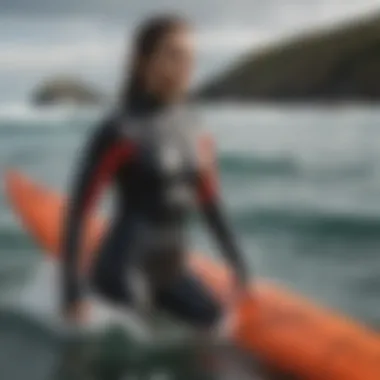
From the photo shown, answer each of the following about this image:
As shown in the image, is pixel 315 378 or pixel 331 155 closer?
pixel 315 378

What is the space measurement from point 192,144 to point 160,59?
0.09 meters

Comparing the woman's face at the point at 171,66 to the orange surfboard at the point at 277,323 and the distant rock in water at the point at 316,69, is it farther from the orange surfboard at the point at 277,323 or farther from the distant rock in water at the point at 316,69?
the orange surfboard at the point at 277,323

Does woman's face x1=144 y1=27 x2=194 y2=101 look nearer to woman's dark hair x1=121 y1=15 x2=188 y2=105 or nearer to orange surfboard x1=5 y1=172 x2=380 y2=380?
woman's dark hair x1=121 y1=15 x2=188 y2=105

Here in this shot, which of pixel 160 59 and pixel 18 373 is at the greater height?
pixel 160 59

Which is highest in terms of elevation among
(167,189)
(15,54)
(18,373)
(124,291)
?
(15,54)

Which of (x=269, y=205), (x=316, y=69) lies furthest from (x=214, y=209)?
(x=316, y=69)

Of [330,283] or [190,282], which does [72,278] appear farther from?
[330,283]

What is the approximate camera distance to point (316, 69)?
1066 millimetres

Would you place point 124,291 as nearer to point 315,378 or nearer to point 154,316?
point 154,316

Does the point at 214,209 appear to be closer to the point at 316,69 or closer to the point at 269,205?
the point at 269,205

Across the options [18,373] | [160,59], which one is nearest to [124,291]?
[18,373]

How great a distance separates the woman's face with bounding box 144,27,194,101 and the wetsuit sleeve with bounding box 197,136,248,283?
6 cm

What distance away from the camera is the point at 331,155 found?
42.4 inches

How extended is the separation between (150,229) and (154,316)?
0.09m
